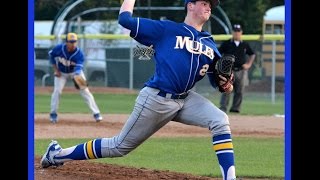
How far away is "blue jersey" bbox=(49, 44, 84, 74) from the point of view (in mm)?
14266

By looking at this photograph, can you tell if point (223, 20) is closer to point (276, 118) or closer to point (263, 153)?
point (276, 118)

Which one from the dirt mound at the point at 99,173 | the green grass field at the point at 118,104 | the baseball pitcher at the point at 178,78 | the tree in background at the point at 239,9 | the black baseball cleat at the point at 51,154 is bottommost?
the dirt mound at the point at 99,173

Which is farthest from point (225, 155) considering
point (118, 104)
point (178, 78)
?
point (118, 104)

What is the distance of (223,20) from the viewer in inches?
998

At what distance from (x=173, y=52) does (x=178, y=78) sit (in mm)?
224

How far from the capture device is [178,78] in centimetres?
664

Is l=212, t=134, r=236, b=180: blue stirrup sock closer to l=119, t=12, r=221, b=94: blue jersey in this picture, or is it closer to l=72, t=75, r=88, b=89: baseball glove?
l=119, t=12, r=221, b=94: blue jersey

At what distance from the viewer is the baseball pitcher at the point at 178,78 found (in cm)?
655

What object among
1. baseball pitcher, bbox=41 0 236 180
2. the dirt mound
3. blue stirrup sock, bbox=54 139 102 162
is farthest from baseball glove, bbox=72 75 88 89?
baseball pitcher, bbox=41 0 236 180

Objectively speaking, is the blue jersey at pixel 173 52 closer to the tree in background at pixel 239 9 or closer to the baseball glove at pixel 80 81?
the baseball glove at pixel 80 81

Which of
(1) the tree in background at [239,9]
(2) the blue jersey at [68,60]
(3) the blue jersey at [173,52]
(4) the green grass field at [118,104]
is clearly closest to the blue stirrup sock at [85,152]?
(3) the blue jersey at [173,52]

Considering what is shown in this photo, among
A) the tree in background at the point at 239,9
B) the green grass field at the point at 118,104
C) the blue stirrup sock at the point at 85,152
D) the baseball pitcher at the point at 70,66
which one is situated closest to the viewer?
the blue stirrup sock at the point at 85,152
